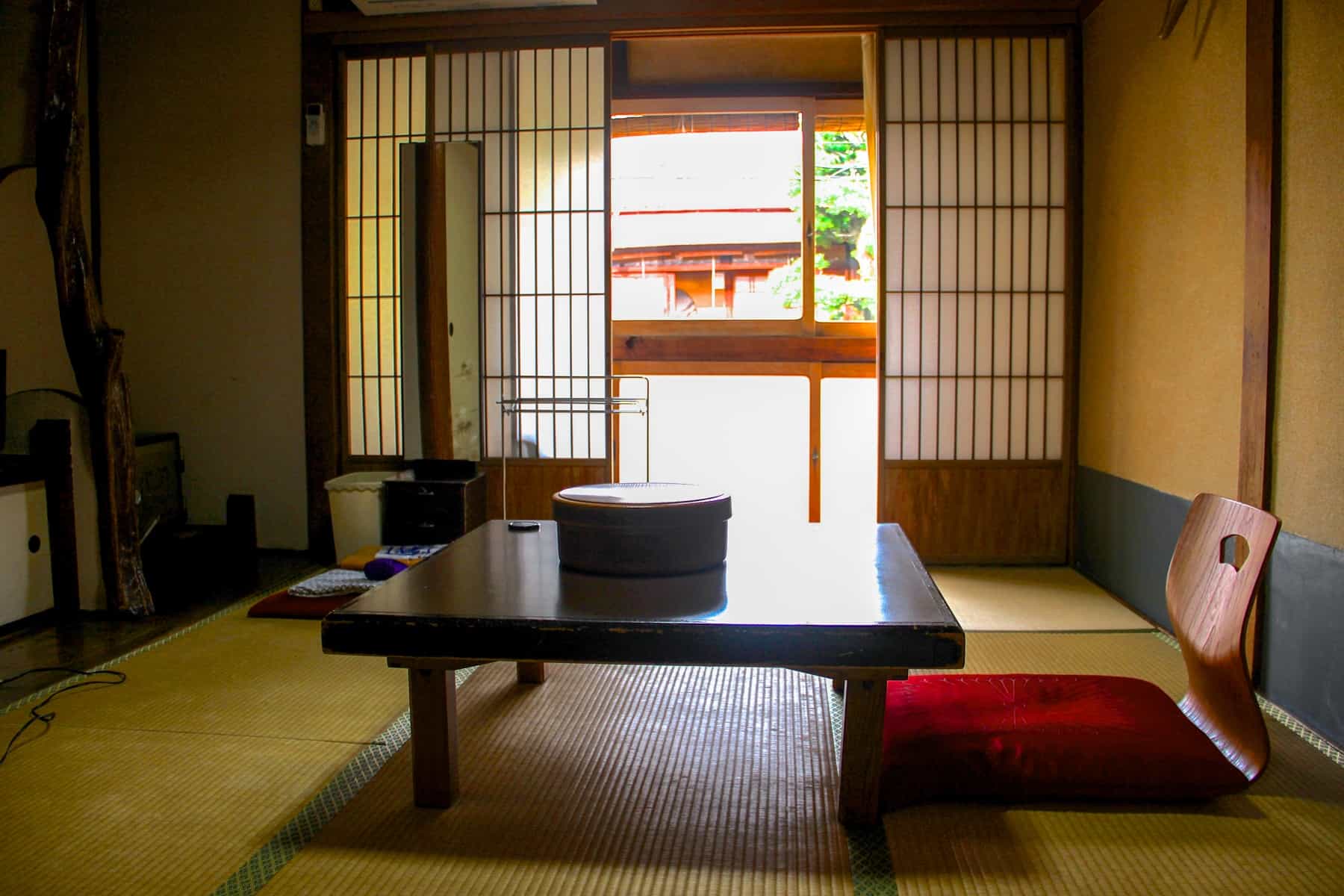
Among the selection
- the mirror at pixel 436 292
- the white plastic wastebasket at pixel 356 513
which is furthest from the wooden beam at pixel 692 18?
the white plastic wastebasket at pixel 356 513

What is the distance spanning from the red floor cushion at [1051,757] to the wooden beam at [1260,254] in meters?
0.94

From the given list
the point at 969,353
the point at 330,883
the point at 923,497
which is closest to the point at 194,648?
the point at 330,883

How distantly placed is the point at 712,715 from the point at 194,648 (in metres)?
1.79

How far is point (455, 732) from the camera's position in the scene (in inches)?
81.8

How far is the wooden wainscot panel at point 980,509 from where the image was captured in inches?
181

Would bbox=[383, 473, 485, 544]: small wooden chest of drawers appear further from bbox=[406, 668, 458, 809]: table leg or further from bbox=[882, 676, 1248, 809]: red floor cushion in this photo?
bbox=[882, 676, 1248, 809]: red floor cushion

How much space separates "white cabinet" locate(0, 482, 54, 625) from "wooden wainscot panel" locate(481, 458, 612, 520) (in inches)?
73.0

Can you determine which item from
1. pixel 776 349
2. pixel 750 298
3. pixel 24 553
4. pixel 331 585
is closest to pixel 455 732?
pixel 331 585

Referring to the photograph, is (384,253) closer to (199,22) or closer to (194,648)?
(199,22)

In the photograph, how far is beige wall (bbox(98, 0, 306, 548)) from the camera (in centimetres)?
482

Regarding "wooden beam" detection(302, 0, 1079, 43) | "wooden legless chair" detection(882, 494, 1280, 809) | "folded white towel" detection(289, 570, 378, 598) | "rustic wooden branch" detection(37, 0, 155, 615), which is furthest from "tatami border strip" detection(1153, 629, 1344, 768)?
"rustic wooden branch" detection(37, 0, 155, 615)

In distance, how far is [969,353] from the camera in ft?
15.5

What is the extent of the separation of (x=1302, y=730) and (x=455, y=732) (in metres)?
2.12

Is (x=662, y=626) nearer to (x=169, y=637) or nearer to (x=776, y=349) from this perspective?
(x=169, y=637)
